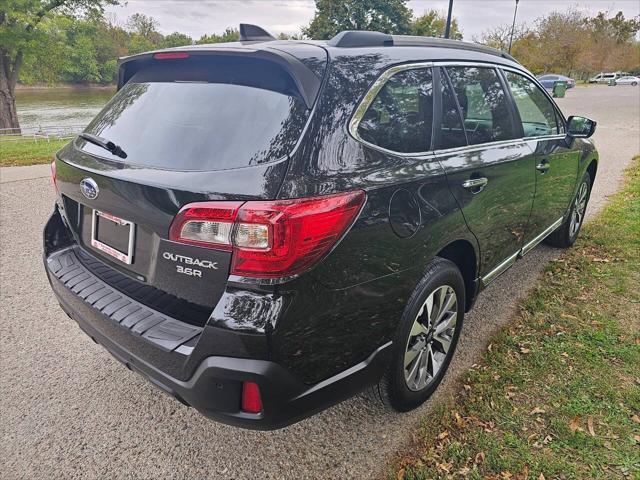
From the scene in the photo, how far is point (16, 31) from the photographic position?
65.0 feet

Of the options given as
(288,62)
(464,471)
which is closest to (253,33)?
(288,62)

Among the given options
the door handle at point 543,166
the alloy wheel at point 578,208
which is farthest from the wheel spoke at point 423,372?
the alloy wheel at point 578,208

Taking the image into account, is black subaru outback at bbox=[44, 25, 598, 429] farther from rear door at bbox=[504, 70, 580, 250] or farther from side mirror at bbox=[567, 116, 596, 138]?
side mirror at bbox=[567, 116, 596, 138]

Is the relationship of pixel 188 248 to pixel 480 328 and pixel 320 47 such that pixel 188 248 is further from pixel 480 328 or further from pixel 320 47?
pixel 480 328

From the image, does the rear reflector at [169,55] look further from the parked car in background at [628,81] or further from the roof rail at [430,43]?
the parked car in background at [628,81]

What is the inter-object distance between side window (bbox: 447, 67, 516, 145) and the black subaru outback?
0.03 meters

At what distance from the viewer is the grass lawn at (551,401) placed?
2.12 meters

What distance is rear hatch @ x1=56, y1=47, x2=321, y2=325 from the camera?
1653mm

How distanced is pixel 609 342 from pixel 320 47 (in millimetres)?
2705

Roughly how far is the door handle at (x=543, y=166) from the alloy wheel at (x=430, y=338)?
142 centimetres

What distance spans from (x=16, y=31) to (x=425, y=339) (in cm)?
2426

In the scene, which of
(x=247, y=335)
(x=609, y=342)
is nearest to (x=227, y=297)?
(x=247, y=335)

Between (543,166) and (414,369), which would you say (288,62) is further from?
(543,166)

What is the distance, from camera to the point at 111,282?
6.79 feet
